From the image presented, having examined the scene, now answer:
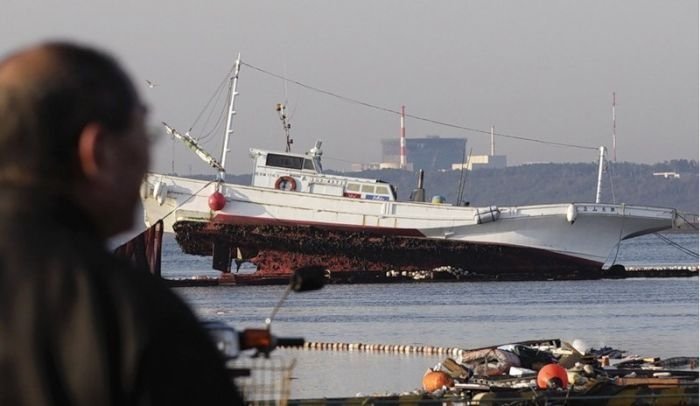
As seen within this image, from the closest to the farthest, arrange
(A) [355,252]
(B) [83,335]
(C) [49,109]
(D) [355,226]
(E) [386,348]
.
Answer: (B) [83,335] → (C) [49,109] → (E) [386,348] → (D) [355,226] → (A) [355,252]

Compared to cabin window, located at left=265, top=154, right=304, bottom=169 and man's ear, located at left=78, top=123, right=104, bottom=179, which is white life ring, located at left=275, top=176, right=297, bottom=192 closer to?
cabin window, located at left=265, top=154, right=304, bottom=169

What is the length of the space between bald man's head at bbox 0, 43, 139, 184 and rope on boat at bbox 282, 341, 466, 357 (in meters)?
25.6

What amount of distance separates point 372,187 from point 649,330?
82.1 feet

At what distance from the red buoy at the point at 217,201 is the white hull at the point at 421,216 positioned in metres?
0.35

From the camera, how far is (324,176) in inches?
2283

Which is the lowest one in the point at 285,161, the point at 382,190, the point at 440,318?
the point at 440,318

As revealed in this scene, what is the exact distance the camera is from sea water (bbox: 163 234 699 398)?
84.5 ft

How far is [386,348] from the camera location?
97.8ft

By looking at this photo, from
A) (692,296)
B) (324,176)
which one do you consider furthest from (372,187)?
(692,296)

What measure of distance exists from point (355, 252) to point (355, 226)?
57.7 inches

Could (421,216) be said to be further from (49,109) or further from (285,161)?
(49,109)

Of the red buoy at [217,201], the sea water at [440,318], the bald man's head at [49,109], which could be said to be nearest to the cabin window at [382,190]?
the sea water at [440,318]

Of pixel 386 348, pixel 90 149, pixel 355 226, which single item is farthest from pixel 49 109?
pixel 355 226

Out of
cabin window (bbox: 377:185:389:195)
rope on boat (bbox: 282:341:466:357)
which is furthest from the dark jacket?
cabin window (bbox: 377:185:389:195)
